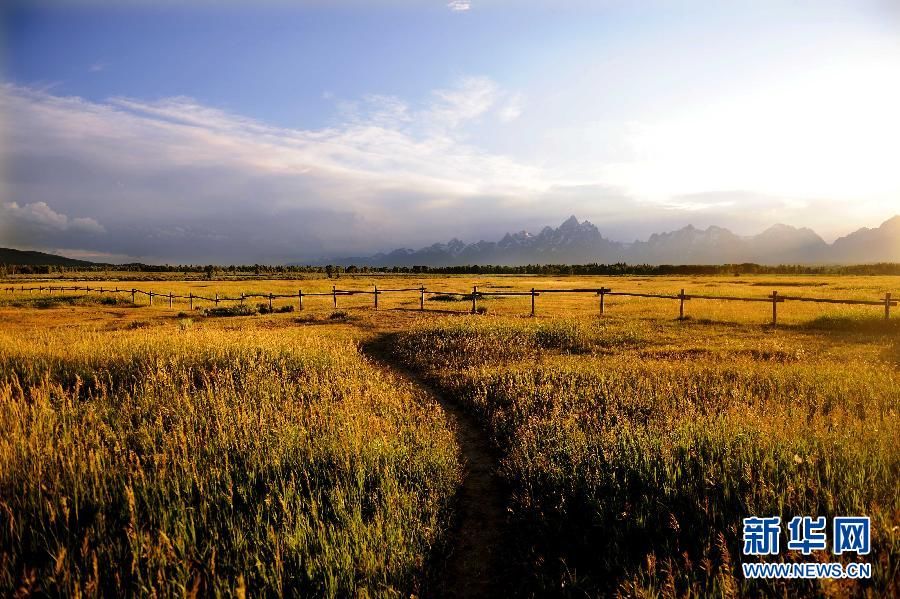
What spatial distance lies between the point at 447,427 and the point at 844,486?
563 cm

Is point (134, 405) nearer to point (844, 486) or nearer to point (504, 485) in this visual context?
point (504, 485)

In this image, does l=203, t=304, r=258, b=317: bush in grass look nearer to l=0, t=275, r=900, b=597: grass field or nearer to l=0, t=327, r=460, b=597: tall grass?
l=0, t=275, r=900, b=597: grass field

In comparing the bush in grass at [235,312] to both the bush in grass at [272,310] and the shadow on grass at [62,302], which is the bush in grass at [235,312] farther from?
the shadow on grass at [62,302]

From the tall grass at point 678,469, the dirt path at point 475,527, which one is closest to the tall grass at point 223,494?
the dirt path at point 475,527

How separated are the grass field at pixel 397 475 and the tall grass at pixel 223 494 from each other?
0.10 feet

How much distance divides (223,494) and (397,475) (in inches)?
76.5

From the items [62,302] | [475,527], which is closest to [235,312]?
[62,302]

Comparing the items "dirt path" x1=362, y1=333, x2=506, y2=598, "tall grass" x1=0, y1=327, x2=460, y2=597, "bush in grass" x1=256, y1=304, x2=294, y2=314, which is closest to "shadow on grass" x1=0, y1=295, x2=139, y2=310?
"bush in grass" x1=256, y1=304, x2=294, y2=314

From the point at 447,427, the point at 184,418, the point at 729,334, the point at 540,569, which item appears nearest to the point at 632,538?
the point at 540,569

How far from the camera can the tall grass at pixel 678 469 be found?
354 centimetres

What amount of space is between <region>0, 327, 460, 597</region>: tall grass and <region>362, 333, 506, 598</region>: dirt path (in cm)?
27

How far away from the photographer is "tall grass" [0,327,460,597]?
3.42 metres

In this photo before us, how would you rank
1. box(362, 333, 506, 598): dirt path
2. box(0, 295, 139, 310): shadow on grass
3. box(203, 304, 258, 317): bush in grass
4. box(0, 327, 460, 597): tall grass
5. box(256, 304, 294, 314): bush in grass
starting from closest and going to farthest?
box(0, 327, 460, 597): tall grass, box(362, 333, 506, 598): dirt path, box(203, 304, 258, 317): bush in grass, box(256, 304, 294, 314): bush in grass, box(0, 295, 139, 310): shadow on grass

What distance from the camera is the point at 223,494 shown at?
4270 mm
